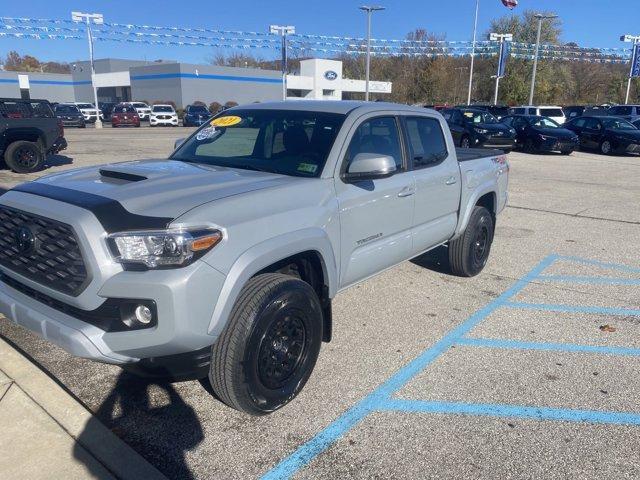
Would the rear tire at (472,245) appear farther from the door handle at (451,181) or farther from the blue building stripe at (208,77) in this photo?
the blue building stripe at (208,77)

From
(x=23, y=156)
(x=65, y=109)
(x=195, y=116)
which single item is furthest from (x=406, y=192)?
(x=65, y=109)

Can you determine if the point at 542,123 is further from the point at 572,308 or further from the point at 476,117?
the point at 572,308

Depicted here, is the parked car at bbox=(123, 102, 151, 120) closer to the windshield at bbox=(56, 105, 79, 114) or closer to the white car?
the white car

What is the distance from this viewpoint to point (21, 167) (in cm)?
1259

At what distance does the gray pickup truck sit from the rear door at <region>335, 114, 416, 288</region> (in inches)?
0.5

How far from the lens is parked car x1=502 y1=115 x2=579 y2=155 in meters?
20.3

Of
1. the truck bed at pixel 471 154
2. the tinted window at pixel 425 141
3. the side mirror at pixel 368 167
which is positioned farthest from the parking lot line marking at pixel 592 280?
the side mirror at pixel 368 167

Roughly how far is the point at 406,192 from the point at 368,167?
86 cm

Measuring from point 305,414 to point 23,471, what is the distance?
1492mm

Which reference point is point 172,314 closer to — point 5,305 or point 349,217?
point 5,305

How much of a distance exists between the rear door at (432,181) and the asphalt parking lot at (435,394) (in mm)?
702

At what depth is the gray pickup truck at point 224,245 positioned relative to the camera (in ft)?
8.61

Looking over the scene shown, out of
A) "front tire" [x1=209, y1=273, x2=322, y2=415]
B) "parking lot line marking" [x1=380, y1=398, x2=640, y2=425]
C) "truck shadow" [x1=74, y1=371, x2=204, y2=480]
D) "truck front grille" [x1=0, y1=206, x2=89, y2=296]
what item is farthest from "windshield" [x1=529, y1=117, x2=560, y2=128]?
"truck front grille" [x1=0, y1=206, x2=89, y2=296]

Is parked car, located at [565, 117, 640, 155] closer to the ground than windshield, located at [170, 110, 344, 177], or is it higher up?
closer to the ground
